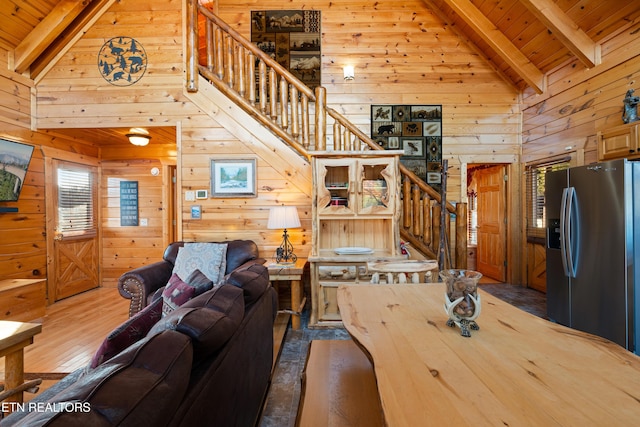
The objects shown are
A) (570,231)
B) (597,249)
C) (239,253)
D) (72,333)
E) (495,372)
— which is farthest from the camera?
(239,253)

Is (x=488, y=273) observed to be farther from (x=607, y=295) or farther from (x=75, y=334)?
(x=75, y=334)

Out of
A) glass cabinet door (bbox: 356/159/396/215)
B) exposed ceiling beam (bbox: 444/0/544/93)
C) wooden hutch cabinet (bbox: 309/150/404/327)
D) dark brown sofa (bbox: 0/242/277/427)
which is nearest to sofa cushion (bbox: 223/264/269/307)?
dark brown sofa (bbox: 0/242/277/427)

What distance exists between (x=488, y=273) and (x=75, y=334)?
6112mm

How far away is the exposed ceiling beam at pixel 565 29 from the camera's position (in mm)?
3414

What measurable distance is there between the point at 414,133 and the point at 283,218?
2.93 m

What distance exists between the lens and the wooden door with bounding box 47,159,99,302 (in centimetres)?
414

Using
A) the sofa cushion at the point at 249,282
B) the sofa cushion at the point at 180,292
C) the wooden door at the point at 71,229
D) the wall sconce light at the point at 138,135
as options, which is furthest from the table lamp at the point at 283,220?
the wooden door at the point at 71,229

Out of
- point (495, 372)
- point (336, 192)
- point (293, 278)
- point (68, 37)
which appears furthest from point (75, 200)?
point (495, 372)

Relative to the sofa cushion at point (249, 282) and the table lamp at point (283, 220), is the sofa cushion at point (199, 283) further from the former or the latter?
the table lamp at point (283, 220)

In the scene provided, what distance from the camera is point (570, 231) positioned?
2883mm

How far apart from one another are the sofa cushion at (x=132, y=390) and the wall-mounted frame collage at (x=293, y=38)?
191 inches

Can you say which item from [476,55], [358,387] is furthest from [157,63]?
[476,55]

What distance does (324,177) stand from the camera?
3.27 metres

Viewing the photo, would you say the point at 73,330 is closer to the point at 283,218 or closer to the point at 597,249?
the point at 283,218
